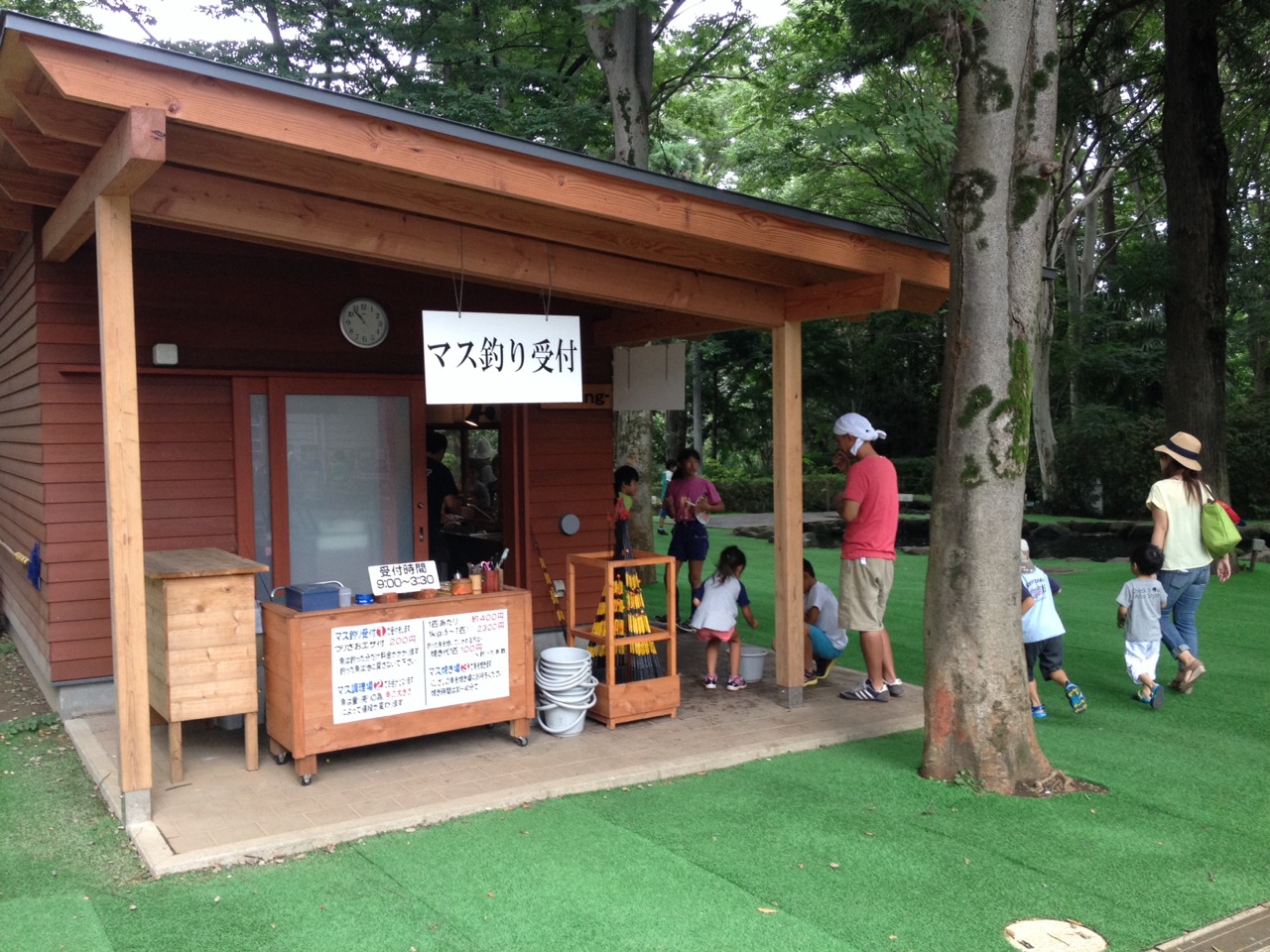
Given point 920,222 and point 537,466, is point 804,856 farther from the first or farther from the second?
point 920,222

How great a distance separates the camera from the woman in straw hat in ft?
21.8

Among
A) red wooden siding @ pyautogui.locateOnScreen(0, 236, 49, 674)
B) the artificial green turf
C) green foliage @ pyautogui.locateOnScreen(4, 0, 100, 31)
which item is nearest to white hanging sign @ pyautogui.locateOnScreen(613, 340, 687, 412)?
the artificial green turf

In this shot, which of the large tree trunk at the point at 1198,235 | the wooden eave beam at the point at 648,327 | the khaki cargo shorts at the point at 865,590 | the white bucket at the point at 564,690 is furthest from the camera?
the large tree trunk at the point at 1198,235

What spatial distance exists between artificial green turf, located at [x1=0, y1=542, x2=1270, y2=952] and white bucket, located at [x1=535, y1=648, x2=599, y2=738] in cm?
90

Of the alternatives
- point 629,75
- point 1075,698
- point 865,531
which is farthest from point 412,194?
point 629,75

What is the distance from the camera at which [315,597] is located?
5.16 m

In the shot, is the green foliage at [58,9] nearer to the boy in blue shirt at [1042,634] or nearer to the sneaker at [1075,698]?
the boy in blue shirt at [1042,634]

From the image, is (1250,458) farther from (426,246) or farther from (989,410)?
(426,246)

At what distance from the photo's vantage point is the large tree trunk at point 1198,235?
38.0 feet

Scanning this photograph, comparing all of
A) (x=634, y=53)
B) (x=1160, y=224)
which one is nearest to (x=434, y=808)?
(x=634, y=53)

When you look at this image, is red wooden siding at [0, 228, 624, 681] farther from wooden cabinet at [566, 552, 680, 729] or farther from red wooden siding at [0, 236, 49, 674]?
wooden cabinet at [566, 552, 680, 729]

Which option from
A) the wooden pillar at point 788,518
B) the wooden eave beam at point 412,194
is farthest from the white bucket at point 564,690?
the wooden eave beam at point 412,194

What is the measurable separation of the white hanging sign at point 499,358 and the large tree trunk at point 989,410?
1953mm

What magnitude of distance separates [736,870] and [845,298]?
143 inches
